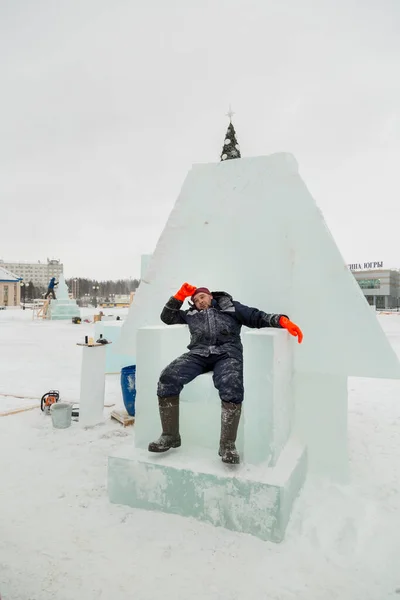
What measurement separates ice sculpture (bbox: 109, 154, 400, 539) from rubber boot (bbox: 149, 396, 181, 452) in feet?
0.35

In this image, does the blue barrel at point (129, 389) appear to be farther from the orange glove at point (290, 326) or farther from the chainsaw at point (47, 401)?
the orange glove at point (290, 326)

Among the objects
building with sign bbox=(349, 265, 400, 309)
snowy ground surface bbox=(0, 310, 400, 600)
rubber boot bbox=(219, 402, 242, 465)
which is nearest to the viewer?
snowy ground surface bbox=(0, 310, 400, 600)

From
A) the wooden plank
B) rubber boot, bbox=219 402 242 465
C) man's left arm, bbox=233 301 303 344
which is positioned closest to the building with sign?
the wooden plank

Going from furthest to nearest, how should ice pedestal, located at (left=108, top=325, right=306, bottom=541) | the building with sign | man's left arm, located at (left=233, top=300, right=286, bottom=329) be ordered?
the building with sign, man's left arm, located at (left=233, top=300, right=286, bottom=329), ice pedestal, located at (left=108, top=325, right=306, bottom=541)

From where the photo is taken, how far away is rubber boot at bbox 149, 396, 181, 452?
2693 mm

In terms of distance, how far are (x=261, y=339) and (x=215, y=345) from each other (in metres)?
0.47

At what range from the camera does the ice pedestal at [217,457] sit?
2.37 m

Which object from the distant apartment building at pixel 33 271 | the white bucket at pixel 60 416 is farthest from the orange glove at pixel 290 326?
the distant apartment building at pixel 33 271

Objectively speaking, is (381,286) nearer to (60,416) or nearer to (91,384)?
(91,384)

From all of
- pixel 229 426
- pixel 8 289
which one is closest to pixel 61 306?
pixel 229 426

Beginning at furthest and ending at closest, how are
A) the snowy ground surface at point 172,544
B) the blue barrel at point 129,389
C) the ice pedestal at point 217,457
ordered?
1. the blue barrel at point 129,389
2. the ice pedestal at point 217,457
3. the snowy ground surface at point 172,544

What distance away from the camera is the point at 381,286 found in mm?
51781

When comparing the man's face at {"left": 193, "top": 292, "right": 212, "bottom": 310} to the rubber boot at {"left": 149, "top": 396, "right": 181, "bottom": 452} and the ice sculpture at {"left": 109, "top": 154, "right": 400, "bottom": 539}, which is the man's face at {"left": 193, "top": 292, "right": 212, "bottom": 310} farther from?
the rubber boot at {"left": 149, "top": 396, "right": 181, "bottom": 452}

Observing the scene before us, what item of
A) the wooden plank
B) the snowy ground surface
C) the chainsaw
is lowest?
the snowy ground surface
